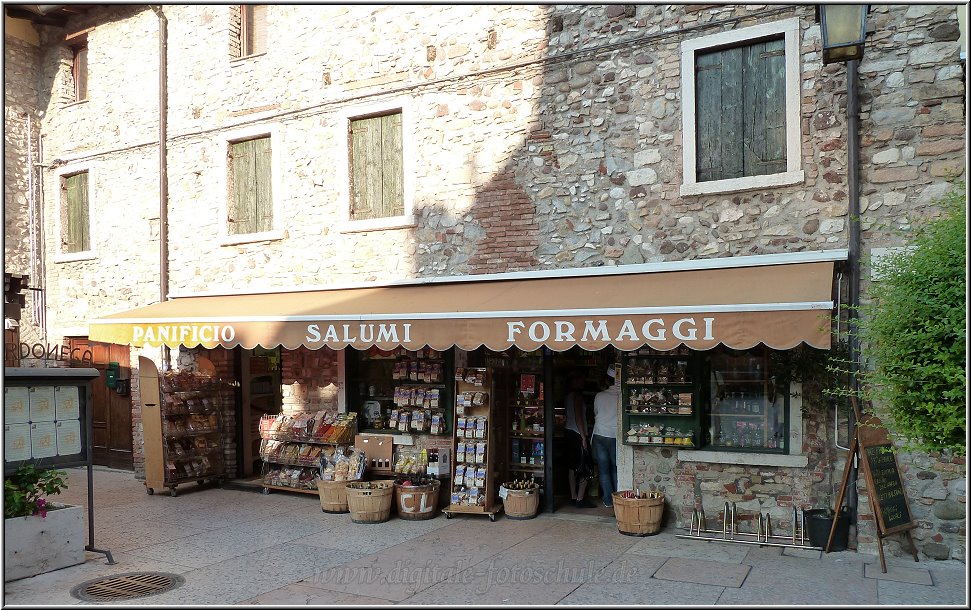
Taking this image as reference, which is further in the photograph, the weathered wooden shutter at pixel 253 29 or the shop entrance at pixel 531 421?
the weathered wooden shutter at pixel 253 29

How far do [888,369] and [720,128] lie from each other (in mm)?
3633

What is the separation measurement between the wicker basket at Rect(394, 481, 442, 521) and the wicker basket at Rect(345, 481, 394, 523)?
14 cm

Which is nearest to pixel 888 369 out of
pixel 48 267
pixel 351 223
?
pixel 351 223

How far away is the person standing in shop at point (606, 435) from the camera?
8500 millimetres

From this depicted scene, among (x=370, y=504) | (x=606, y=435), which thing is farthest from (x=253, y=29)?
(x=606, y=435)

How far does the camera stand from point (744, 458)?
7457mm

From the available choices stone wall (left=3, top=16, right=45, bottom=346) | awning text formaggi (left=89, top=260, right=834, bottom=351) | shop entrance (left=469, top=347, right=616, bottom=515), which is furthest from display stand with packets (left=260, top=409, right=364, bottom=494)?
stone wall (left=3, top=16, right=45, bottom=346)

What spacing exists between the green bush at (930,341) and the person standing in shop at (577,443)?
4.56 m

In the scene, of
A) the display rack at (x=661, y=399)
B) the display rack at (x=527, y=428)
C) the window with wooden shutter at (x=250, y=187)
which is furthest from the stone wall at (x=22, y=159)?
the display rack at (x=661, y=399)

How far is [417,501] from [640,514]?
8.56 ft

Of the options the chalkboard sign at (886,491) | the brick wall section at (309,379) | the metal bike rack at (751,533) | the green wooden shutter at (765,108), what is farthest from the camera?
the brick wall section at (309,379)

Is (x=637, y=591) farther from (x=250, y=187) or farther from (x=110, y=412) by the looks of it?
(x=110, y=412)

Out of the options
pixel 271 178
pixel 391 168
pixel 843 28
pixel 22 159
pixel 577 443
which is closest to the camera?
pixel 843 28

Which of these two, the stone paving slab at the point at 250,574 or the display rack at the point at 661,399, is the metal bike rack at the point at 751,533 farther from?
the stone paving slab at the point at 250,574
